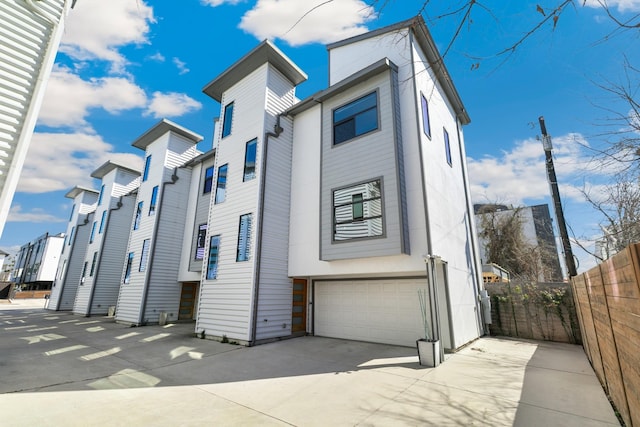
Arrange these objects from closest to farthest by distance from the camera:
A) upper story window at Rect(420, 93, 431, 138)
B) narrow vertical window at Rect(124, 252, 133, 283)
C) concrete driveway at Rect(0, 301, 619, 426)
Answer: concrete driveway at Rect(0, 301, 619, 426)
upper story window at Rect(420, 93, 431, 138)
narrow vertical window at Rect(124, 252, 133, 283)

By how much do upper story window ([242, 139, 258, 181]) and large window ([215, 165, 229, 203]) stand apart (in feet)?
4.18

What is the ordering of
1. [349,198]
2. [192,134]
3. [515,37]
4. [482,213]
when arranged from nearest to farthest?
[515,37] → [349,198] → [192,134] → [482,213]

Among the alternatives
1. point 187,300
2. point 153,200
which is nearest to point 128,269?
point 187,300

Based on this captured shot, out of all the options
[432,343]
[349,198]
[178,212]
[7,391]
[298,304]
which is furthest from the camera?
[178,212]

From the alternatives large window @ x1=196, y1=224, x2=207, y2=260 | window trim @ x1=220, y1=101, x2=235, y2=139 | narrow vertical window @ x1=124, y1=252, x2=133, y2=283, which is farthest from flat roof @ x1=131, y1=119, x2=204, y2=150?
narrow vertical window @ x1=124, y1=252, x2=133, y2=283

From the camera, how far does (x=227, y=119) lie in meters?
12.2

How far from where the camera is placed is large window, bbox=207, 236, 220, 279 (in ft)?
34.4

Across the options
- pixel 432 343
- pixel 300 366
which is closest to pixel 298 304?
pixel 300 366

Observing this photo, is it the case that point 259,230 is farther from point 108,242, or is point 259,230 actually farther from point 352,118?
point 108,242

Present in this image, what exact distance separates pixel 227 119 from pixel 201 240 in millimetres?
5897

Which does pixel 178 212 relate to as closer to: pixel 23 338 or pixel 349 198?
pixel 23 338

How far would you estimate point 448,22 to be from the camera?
2412 mm

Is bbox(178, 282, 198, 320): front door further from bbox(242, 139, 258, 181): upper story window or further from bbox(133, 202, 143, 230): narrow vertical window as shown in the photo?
bbox(242, 139, 258, 181): upper story window

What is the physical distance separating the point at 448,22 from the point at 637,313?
10.0 ft
